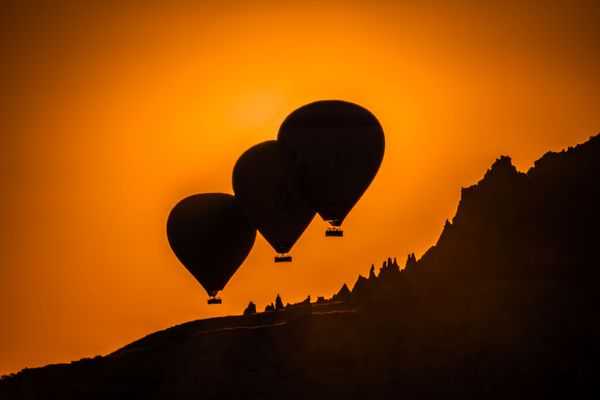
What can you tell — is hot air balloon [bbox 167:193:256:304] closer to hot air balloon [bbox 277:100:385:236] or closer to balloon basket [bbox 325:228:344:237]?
hot air balloon [bbox 277:100:385:236]

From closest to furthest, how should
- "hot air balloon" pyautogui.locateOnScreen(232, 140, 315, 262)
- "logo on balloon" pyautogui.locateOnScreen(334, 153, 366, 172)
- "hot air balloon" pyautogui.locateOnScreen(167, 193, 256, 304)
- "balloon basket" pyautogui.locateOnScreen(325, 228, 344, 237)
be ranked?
"balloon basket" pyautogui.locateOnScreen(325, 228, 344, 237)
"logo on balloon" pyautogui.locateOnScreen(334, 153, 366, 172)
"hot air balloon" pyautogui.locateOnScreen(232, 140, 315, 262)
"hot air balloon" pyautogui.locateOnScreen(167, 193, 256, 304)

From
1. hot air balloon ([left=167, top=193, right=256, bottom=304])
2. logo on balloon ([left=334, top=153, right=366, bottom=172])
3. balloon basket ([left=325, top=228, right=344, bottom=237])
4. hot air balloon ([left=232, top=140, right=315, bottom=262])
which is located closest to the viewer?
balloon basket ([left=325, top=228, right=344, bottom=237])

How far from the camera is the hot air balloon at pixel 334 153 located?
449ft

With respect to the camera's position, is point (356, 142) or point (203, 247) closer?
point (356, 142)

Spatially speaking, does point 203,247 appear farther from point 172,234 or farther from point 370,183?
point 370,183

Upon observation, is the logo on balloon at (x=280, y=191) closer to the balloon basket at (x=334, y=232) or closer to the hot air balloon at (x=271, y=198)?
the hot air balloon at (x=271, y=198)

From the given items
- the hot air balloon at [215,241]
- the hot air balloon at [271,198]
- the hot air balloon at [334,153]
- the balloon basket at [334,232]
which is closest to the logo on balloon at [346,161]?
the hot air balloon at [334,153]

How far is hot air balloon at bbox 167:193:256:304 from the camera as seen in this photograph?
158500 mm

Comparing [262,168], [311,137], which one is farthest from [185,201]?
[311,137]

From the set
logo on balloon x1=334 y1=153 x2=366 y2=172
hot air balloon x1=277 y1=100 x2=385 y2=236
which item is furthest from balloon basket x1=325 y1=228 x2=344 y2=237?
logo on balloon x1=334 y1=153 x2=366 y2=172

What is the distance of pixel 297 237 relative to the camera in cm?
14712

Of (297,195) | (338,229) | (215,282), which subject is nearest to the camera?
(338,229)

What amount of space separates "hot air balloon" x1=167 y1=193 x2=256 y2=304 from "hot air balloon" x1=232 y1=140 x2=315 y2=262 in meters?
6.73

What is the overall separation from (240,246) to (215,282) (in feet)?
15.2
